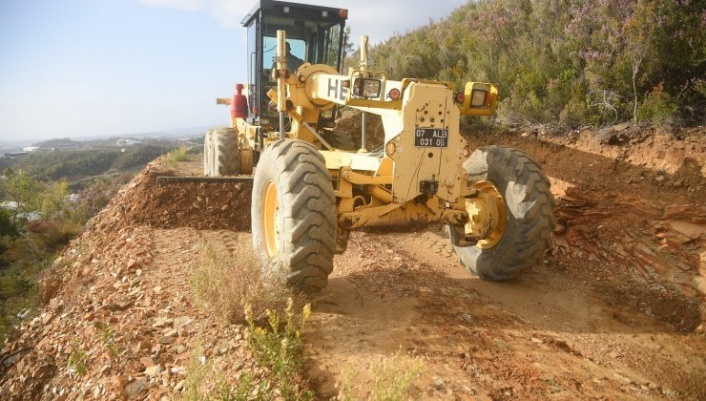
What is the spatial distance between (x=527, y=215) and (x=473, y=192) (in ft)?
1.77

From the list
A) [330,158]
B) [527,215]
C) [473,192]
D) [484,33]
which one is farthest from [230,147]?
[484,33]

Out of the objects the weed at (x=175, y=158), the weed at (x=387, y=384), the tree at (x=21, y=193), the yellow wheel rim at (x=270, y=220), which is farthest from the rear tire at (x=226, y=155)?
the tree at (x=21, y=193)

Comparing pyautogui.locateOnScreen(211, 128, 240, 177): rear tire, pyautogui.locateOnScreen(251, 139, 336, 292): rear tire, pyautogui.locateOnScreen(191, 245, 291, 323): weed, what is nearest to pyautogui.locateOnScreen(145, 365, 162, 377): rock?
pyautogui.locateOnScreen(191, 245, 291, 323): weed

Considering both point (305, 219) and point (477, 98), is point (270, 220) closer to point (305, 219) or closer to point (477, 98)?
point (305, 219)

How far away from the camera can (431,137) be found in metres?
3.76

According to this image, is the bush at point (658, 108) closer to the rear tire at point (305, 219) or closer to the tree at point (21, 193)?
the rear tire at point (305, 219)

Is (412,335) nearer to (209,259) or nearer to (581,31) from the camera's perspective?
(209,259)

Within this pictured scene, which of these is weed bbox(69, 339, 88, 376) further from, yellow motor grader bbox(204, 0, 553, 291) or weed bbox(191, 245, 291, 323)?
yellow motor grader bbox(204, 0, 553, 291)

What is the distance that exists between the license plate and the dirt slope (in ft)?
4.60

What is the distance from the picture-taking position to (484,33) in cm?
953

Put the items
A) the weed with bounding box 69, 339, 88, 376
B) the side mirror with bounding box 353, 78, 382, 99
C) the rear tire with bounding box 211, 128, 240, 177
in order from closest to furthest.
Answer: the weed with bounding box 69, 339, 88, 376 < the side mirror with bounding box 353, 78, 382, 99 < the rear tire with bounding box 211, 128, 240, 177

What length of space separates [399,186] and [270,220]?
1.44m

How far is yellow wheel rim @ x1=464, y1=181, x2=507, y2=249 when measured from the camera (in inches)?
173

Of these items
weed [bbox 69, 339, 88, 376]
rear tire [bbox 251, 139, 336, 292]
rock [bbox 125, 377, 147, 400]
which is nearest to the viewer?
rock [bbox 125, 377, 147, 400]
